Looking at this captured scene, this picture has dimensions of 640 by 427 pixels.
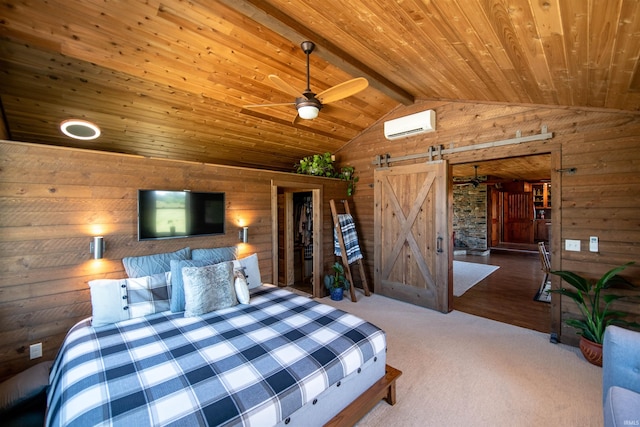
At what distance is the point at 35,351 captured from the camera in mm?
2361

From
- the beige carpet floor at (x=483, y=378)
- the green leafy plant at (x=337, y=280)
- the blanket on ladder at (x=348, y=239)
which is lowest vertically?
the beige carpet floor at (x=483, y=378)

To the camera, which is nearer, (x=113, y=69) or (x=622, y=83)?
(x=622, y=83)

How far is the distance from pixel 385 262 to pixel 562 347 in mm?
2419

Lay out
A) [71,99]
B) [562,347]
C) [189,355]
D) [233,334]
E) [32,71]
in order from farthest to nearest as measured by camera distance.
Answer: [562,347] < [71,99] < [32,71] < [233,334] < [189,355]

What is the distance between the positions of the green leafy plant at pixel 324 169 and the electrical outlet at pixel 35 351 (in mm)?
3968

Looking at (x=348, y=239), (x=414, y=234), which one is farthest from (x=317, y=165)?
(x=414, y=234)

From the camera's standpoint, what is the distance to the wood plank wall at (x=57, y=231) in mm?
2260

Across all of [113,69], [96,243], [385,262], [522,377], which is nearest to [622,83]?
[522,377]

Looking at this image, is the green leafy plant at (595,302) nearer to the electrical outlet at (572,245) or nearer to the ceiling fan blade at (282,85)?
the electrical outlet at (572,245)

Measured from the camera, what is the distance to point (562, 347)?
9.82 feet

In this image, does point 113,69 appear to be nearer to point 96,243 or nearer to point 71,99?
point 71,99

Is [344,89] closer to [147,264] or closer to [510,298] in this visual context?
[147,264]

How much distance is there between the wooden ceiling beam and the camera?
2.18 meters

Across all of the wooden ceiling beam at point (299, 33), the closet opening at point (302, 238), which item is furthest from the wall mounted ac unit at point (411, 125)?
the closet opening at point (302, 238)
